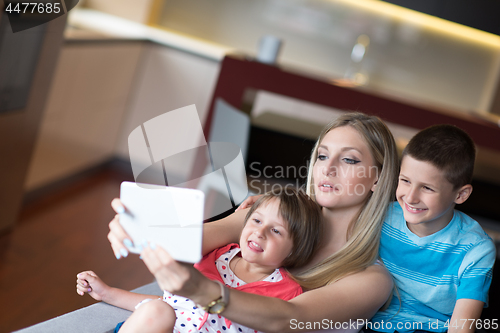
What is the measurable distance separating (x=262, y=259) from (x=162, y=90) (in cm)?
259

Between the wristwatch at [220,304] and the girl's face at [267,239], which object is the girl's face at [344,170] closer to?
the girl's face at [267,239]

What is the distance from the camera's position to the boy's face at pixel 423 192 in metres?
0.89

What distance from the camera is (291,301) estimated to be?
31.6 inches

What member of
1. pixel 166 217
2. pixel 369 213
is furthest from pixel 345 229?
pixel 166 217

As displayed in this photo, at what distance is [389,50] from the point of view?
11.6 ft

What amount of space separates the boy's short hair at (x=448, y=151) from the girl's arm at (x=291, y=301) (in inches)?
8.5

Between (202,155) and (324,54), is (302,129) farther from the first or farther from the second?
(324,54)

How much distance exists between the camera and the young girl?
0.89m

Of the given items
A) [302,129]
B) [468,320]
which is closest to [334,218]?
[468,320]

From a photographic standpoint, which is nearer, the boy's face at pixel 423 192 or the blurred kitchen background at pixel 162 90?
the boy's face at pixel 423 192

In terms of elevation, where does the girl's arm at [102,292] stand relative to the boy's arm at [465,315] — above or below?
below

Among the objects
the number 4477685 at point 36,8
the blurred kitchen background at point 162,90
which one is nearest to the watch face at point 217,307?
the number 4477685 at point 36,8

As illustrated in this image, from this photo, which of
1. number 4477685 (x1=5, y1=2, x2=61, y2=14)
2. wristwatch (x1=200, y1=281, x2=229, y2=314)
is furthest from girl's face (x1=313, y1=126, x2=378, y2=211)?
number 4477685 (x1=5, y1=2, x2=61, y2=14)

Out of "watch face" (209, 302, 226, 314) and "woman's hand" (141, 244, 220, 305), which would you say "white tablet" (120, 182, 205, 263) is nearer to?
"woman's hand" (141, 244, 220, 305)
